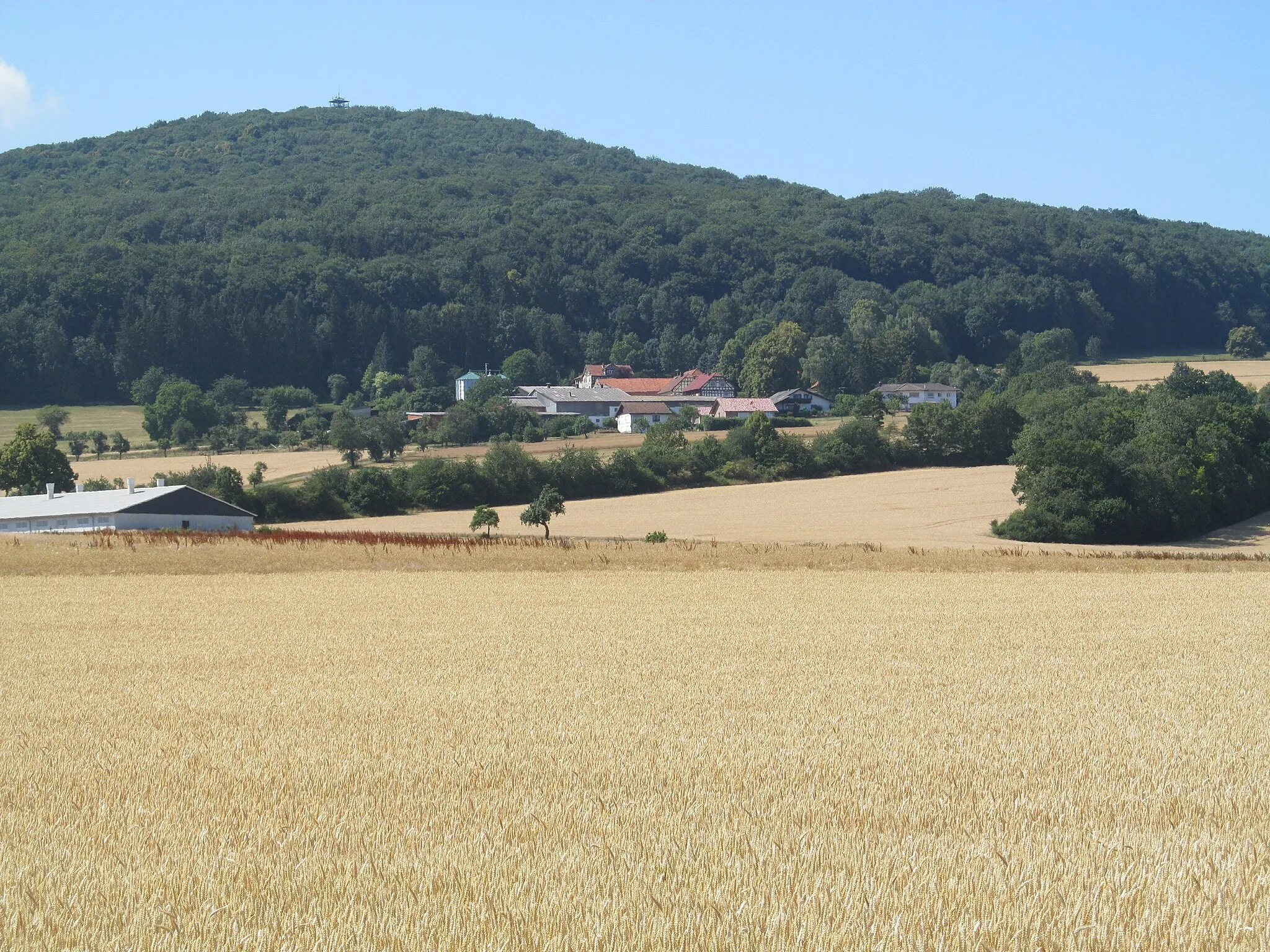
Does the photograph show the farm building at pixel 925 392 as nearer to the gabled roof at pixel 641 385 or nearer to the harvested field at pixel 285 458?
the harvested field at pixel 285 458

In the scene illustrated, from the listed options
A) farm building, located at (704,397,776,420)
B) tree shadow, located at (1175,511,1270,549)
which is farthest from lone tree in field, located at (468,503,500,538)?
farm building, located at (704,397,776,420)

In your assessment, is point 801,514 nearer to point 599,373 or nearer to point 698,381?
point 698,381

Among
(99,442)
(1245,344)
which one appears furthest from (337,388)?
(1245,344)

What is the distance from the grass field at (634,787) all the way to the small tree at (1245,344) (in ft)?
613

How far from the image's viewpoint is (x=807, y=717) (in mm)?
12875

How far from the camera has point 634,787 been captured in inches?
384

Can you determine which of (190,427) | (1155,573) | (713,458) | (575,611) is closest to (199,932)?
(575,611)

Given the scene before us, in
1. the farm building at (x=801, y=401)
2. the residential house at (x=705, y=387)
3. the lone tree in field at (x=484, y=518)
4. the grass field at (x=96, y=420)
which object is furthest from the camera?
the residential house at (x=705, y=387)

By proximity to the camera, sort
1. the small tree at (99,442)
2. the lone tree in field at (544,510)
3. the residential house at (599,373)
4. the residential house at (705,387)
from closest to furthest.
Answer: the lone tree in field at (544,510) < the small tree at (99,442) < the residential house at (705,387) < the residential house at (599,373)

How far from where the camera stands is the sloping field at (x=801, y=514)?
59.2m

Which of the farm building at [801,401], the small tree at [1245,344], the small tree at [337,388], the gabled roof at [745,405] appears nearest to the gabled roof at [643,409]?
the gabled roof at [745,405]

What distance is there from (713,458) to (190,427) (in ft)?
172

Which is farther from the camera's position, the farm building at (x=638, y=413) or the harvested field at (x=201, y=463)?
the farm building at (x=638, y=413)

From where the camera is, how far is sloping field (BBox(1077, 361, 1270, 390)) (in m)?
140
